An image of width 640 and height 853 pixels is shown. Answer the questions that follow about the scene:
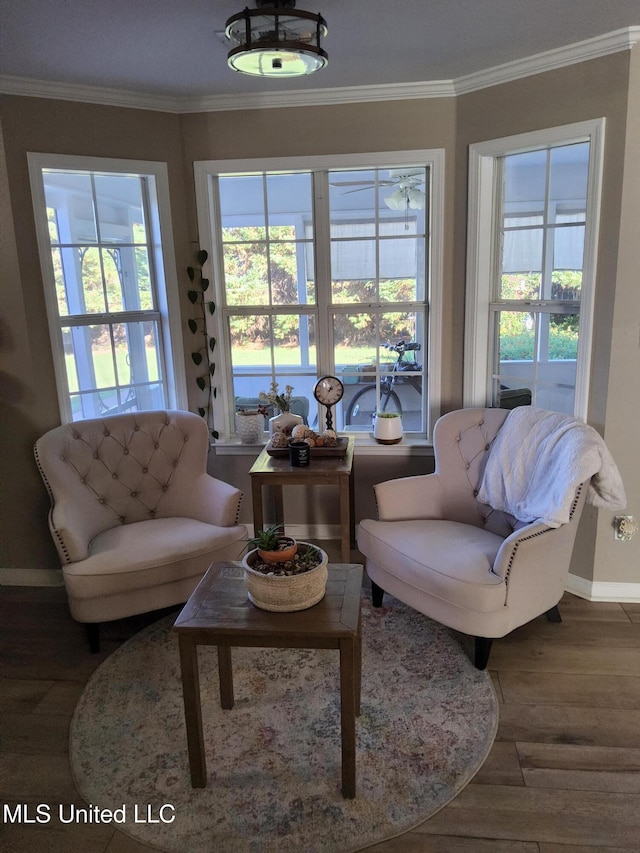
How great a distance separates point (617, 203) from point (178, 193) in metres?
2.21

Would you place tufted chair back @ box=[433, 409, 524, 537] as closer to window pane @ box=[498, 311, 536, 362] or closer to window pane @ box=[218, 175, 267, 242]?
window pane @ box=[498, 311, 536, 362]

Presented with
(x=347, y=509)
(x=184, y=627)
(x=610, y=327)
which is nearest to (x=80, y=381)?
(x=347, y=509)

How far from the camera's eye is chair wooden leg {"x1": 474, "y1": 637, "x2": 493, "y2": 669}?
2.51 metres

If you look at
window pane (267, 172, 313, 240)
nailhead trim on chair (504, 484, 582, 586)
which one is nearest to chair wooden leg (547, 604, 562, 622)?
nailhead trim on chair (504, 484, 582, 586)

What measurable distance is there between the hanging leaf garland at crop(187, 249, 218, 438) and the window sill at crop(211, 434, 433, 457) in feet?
0.33

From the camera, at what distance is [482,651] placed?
8.30 ft

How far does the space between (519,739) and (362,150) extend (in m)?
2.83

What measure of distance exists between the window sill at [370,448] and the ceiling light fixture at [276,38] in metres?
1.99

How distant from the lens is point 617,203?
2.70 m

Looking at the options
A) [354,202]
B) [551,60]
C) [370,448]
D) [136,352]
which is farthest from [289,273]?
[551,60]

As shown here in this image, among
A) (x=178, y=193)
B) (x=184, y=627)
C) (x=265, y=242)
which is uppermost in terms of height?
(x=178, y=193)

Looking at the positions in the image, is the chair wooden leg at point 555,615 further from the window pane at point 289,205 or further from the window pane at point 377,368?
the window pane at point 289,205

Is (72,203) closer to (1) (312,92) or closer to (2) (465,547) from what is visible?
(1) (312,92)

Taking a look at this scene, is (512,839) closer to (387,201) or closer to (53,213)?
(387,201)
